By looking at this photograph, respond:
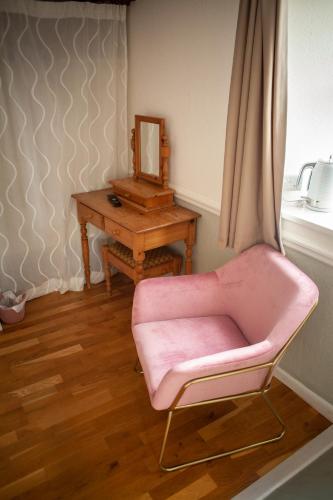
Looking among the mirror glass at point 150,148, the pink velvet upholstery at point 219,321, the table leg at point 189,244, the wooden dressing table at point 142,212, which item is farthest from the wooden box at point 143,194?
the pink velvet upholstery at point 219,321

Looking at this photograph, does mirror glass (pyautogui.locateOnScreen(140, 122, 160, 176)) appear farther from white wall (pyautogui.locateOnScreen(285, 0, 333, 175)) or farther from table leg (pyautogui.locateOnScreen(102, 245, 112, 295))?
white wall (pyautogui.locateOnScreen(285, 0, 333, 175))

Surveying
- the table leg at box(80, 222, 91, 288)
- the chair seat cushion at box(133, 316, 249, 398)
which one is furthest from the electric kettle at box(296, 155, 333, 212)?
the table leg at box(80, 222, 91, 288)

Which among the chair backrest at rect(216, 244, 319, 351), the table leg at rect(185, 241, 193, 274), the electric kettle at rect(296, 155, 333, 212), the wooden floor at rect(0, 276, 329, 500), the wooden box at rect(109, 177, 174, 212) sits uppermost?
the electric kettle at rect(296, 155, 333, 212)

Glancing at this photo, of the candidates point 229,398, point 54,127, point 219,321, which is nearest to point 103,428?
point 229,398

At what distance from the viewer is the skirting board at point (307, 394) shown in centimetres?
185

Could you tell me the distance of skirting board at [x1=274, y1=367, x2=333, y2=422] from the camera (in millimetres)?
1847

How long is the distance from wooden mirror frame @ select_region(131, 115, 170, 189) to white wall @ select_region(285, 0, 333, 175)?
2.55 feet

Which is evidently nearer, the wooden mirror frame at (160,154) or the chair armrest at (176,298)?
the chair armrest at (176,298)

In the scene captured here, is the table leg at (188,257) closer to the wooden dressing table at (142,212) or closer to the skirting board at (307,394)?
the wooden dressing table at (142,212)

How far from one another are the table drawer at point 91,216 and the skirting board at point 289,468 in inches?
64.5

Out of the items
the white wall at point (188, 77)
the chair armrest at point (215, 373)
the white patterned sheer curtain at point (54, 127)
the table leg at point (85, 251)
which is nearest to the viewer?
the chair armrest at point (215, 373)

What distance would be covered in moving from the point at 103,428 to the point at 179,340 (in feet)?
1.87

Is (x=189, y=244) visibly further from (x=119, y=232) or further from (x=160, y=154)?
(x=160, y=154)

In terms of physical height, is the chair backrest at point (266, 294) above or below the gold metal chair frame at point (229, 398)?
above
